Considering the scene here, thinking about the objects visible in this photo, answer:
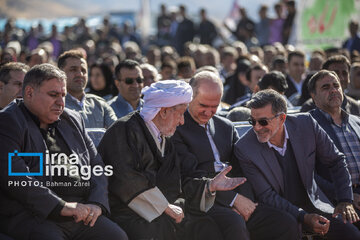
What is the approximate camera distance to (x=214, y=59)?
1228cm

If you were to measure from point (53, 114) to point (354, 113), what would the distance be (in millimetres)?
3854

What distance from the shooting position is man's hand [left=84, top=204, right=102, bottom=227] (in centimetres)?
425

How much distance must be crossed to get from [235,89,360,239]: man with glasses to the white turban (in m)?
→ 0.84

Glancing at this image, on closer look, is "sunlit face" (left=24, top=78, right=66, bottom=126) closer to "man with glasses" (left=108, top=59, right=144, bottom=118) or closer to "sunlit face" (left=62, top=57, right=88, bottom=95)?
"sunlit face" (left=62, top=57, right=88, bottom=95)

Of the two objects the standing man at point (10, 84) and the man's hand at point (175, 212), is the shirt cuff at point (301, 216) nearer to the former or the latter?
the man's hand at point (175, 212)

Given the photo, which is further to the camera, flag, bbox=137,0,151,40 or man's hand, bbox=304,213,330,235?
flag, bbox=137,0,151,40

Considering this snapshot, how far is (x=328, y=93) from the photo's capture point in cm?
609

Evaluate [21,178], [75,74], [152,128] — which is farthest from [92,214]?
[75,74]

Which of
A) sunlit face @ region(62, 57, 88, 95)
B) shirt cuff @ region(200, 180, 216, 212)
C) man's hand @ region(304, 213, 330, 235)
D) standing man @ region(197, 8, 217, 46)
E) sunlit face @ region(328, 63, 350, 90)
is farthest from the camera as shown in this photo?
standing man @ region(197, 8, 217, 46)

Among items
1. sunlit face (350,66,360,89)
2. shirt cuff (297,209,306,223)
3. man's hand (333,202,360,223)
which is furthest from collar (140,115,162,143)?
sunlit face (350,66,360,89)

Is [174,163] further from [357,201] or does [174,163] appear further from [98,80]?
[98,80]

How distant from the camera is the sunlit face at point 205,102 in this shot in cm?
529

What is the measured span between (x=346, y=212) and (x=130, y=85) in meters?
3.37

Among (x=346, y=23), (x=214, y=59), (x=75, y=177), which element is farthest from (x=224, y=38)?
(x=75, y=177)
